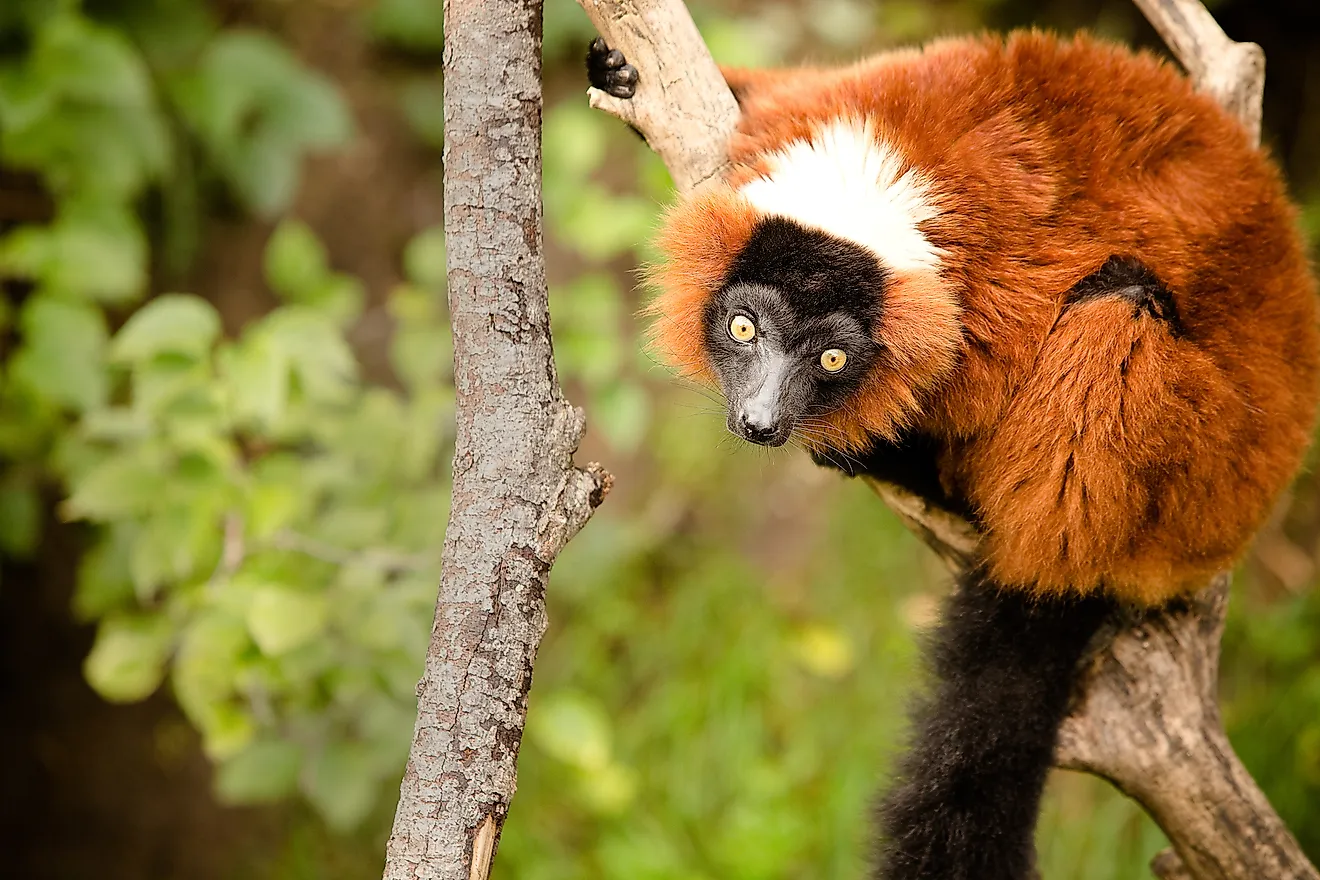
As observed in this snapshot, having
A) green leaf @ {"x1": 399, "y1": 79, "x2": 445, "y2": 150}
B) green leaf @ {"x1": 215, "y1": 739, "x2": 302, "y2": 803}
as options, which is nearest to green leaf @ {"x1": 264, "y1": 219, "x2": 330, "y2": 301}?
green leaf @ {"x1": 215, "y1": 739, "x2": 302, "y2": 803}

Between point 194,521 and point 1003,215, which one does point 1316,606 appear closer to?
point 1003,215

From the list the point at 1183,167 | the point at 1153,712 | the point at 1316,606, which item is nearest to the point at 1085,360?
the point at 1183,167

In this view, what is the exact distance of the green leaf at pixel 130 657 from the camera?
284 centimetres

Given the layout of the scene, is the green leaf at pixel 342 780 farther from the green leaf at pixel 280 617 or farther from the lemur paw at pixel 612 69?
the lemur paw at pixel 612 69

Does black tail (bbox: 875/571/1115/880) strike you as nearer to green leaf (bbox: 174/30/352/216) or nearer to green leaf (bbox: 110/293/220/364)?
green leaf (bbox: 110/293/220/364)

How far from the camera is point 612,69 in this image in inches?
87.7

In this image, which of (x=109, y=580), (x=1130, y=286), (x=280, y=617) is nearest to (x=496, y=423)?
(x=280, y=617)

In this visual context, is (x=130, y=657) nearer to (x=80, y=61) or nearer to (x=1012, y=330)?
(x=80, y=61)

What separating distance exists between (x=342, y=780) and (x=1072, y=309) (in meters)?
2.14

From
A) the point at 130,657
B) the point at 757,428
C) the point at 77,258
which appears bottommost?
the point at 130,657

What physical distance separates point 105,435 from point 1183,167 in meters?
2.63

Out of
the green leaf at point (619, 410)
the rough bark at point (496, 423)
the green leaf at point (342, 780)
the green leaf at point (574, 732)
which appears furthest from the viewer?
the green leaf at point (574, 732)

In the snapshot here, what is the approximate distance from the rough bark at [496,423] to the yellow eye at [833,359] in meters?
0.50

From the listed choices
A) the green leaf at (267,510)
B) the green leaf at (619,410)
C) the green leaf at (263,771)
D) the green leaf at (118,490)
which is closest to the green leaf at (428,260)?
the green leaf at (619,410)
